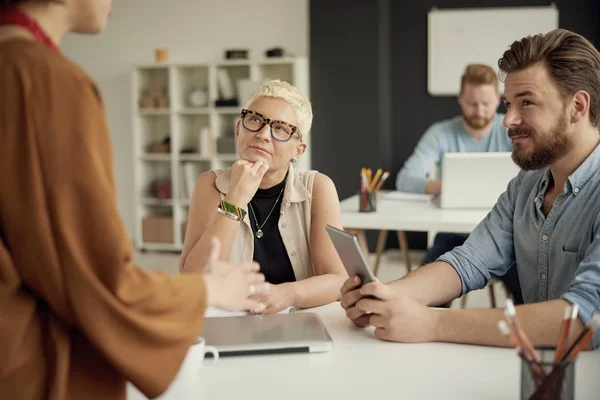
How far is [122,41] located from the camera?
7422mm

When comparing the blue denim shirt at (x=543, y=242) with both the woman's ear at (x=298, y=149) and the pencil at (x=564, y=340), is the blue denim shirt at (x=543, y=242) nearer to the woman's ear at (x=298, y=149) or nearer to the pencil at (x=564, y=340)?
the pencil at (x=564, y=340)

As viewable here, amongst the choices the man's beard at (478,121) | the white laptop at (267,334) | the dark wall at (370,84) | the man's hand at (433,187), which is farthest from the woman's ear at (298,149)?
the dark wall at (370,84)

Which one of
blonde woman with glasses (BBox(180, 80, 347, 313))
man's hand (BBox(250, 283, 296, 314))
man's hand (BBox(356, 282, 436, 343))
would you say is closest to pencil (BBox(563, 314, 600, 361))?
man's hand (BBox(356, 282, 436, 343))

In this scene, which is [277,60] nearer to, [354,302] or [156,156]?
[156,156]

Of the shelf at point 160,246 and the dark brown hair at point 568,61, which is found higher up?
the dark brown hair at point 568,61

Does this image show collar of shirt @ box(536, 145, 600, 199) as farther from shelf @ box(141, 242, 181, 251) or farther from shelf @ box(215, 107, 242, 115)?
shelf @ box(141, 242, 181, 251)

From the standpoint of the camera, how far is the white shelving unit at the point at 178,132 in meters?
6.88

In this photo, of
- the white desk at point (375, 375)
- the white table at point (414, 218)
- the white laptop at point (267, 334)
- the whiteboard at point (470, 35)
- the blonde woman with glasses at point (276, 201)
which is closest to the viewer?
the white desk at point (375, 375)

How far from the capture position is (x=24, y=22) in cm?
96

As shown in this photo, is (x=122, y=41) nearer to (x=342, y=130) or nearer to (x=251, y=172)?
(x=342, y=130)

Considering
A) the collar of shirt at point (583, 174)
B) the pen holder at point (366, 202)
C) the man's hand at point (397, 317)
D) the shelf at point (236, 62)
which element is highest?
the shelf at point (236, 62)

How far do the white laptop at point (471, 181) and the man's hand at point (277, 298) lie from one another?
1.82 metres

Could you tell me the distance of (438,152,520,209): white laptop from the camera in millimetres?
3453

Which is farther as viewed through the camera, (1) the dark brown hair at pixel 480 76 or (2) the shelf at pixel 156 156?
(2) the shelf at pixel 156 156
